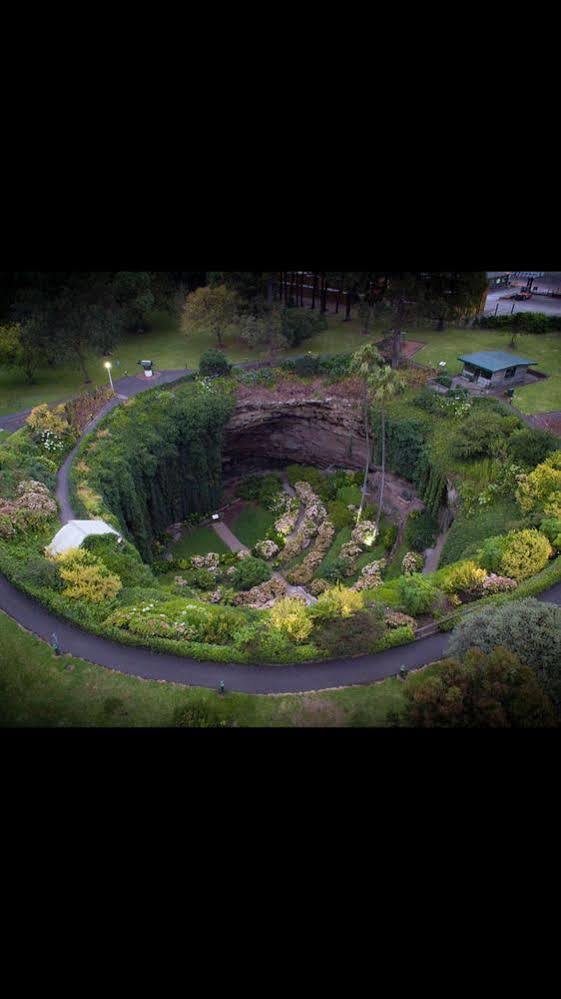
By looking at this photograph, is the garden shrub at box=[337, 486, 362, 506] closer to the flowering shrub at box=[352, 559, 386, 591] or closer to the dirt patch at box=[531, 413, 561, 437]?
the flowering shrub at box=[352, 559, 386, 591]

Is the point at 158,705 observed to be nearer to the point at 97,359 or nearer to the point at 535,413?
the point at 535,413

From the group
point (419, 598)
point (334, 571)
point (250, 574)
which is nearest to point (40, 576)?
point (250, 574)

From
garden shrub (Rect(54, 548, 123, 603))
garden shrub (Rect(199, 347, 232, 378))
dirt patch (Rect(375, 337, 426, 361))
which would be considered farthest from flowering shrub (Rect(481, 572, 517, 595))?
garden shrub (Rect(199, 347, 232, 378))

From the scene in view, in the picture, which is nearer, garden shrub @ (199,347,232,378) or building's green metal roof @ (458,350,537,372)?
building's green metal roof @ (458,350,537,372)

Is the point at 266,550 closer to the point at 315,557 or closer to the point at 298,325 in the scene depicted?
the point at 315,557

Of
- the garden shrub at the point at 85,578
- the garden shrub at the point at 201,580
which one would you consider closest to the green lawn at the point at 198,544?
the garden shrub at the point at 201,580

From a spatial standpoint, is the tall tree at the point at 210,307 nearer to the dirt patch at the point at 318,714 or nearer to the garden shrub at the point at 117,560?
the garden shrub at the point at 117,560

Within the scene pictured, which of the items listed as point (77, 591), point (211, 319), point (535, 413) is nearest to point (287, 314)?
point (211, 319)
